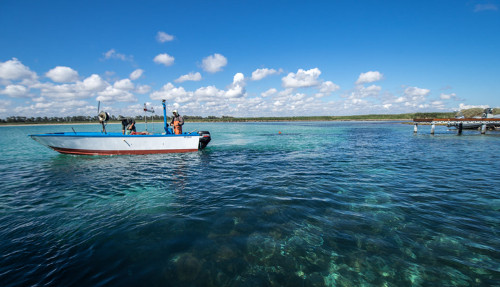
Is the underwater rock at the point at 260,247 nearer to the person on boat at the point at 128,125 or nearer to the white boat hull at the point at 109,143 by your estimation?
the white boat hull at the point at 109,143

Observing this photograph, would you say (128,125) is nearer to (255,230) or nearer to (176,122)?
(176,122)

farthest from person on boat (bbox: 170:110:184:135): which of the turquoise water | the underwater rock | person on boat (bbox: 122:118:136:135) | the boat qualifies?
the underwater rock

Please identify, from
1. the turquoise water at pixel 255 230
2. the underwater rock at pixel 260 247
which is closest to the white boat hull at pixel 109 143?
the turquoise water at pixel 255 230

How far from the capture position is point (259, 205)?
7227 mm

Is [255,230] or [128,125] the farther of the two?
[128,125]

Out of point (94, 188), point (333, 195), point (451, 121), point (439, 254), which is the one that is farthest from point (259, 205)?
point (451, 121)

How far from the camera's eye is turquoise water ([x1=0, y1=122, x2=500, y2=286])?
4051 mm

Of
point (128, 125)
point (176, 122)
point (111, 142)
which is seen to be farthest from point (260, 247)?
point (128, 125)

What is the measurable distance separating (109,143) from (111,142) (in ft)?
0.75

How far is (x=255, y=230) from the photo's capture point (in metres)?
5.62

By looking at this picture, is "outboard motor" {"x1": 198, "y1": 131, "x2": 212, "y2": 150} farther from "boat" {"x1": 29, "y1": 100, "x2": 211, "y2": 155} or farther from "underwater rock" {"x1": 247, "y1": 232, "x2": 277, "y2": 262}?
"underwater rock" {"x1": 247, "y1": 232, "x2": 277, "y2": 262}

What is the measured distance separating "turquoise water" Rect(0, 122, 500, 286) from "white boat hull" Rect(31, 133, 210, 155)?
6635mm

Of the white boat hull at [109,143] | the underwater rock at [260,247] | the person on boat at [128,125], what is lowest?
the underwater rock at [260,247]

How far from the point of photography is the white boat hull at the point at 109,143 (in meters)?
16.8
